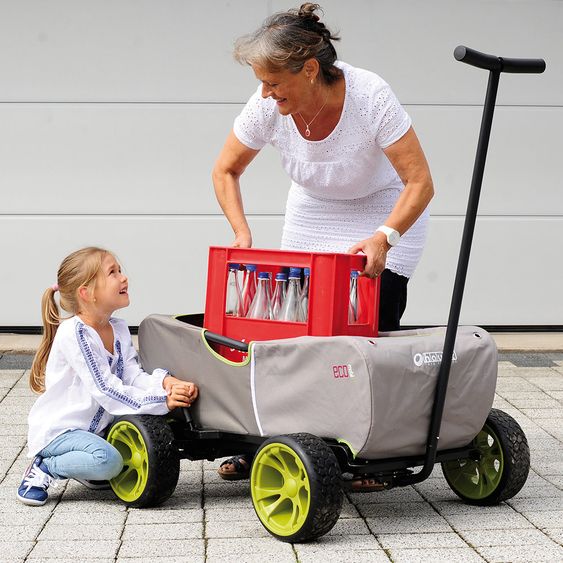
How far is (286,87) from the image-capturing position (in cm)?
372

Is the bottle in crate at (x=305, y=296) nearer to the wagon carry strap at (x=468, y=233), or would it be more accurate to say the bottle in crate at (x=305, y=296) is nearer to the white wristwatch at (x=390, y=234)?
the white wristwatch at (x=390, y=234)

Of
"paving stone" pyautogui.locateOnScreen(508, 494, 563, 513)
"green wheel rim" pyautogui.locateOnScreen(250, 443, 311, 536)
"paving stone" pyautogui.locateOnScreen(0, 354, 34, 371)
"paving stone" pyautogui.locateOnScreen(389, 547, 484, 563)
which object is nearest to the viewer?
"paving stone" pyautogui.locateOnScreen(389, 547, 484, 563)

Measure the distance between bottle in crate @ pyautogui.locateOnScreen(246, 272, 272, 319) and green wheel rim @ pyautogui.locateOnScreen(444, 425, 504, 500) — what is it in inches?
32.4

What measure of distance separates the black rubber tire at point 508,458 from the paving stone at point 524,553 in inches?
15.2

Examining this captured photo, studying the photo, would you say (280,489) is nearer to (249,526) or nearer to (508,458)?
(249,526)

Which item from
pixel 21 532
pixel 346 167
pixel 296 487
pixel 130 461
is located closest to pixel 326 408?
pixel 296 487

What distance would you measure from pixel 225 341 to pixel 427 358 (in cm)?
64

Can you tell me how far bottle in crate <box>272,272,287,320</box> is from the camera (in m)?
3.68

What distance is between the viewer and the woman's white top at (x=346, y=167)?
151 inches

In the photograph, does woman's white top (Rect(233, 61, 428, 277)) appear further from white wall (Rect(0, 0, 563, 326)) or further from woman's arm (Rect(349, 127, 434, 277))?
white wall (Rect(0, 0, 563, 326))

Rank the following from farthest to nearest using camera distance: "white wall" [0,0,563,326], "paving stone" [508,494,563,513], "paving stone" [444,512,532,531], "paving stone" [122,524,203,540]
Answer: "white wall" [0,0,563,326] < "paving stone" [508,494,563,513] < "paving stone" [444,512,532,531] < "paving stone" [122,524,203,540]

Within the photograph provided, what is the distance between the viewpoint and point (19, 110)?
25.1ft

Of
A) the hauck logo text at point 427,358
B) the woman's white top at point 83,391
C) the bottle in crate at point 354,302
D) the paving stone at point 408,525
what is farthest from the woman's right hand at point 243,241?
the paving stone at point 408,525

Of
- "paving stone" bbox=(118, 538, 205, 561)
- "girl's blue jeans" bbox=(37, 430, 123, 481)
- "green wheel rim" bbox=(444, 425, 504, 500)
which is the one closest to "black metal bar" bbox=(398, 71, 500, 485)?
"green wheel rim" bbox=(444, 425, 504, 500)
